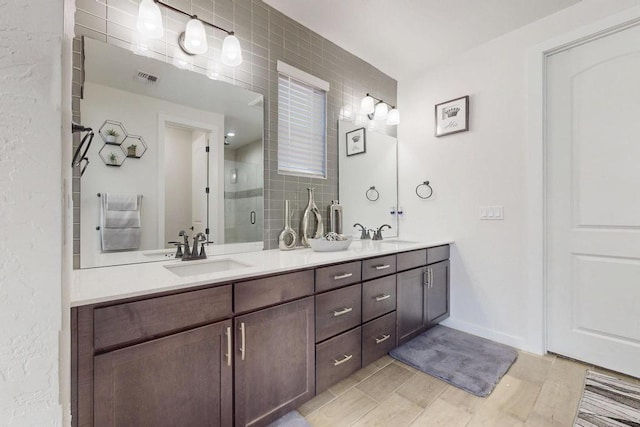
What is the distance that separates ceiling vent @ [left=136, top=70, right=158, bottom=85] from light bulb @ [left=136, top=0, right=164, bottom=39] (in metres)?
0.21

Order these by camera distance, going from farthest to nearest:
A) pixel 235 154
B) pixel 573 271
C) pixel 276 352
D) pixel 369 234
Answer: pixel 369 234 < pixel 573 271 < pixel 235 154 < pixel 276 352

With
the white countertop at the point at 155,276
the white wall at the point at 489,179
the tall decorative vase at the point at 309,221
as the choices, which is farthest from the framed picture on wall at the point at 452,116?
the white countertop at the point at 155,276

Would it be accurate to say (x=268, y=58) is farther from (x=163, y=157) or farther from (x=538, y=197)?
(x=538, y=197)

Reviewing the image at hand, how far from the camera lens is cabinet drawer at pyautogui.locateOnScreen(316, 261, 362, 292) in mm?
1633

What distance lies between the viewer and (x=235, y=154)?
1950 mm

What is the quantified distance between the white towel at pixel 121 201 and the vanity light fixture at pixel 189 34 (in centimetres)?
81

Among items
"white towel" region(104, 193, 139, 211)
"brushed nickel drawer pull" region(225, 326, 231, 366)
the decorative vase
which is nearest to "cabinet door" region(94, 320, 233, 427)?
"brushed nickel drawer pull" region(225, 326, 231, 366)

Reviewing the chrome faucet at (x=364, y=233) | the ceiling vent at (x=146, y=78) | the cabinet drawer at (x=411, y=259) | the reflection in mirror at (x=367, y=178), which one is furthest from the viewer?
the chrome faucet at (x=364, y=233)

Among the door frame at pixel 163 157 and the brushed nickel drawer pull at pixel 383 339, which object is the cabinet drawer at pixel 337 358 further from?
the door frame at pixel 163 157

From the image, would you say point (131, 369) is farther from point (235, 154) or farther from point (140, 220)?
point (235, 154)

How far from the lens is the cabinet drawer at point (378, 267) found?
189 cm

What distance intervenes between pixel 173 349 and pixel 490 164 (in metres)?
2.60

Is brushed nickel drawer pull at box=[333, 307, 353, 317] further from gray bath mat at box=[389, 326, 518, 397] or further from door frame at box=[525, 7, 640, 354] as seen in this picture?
door frame at box=[525, 7, 640, 354]

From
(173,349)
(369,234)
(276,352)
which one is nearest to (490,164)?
(369,234)
